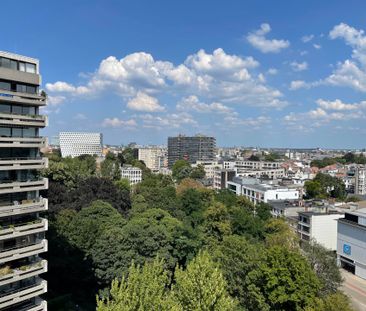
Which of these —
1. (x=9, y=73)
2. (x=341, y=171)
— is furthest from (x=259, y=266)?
(x=341, y=171)

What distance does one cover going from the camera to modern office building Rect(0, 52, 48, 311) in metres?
17.4

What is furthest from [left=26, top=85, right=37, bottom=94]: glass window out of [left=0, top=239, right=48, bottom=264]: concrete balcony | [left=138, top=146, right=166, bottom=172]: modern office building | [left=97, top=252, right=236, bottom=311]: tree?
[left=138, top=146, right=166, bottom=172]: modern office building

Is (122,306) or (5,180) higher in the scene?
(5,180)

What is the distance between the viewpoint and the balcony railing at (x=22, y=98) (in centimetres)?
1733

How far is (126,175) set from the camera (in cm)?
10638

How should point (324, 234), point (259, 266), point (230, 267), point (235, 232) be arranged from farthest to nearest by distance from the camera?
1. point (324, 234)
2. point (235, 232)
3. point (230, 267)
4. point (259, 266)

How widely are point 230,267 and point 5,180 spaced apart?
18546 mm

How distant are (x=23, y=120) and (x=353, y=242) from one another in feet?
129

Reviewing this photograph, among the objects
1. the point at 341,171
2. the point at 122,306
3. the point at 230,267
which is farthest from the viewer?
the point at 341,171

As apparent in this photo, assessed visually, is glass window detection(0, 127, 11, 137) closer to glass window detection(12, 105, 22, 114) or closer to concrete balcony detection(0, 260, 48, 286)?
glass window detection(12, 105, 22, 114)

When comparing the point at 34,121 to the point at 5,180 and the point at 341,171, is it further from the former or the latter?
the point at 341,171

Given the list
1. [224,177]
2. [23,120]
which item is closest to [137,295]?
[23,120]

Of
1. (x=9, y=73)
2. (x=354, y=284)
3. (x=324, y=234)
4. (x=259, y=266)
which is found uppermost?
(x=9, y=73)

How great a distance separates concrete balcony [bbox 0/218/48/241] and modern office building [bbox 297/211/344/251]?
3900 cm
